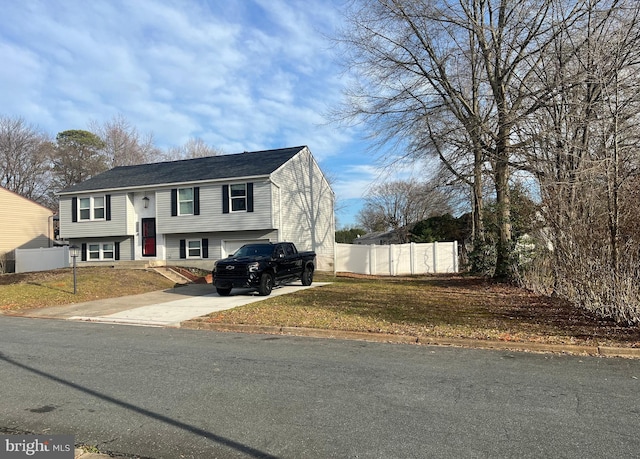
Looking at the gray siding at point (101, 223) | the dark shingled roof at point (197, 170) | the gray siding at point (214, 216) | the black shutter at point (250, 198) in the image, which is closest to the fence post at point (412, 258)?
the dark shingled roof at point (197, 170)

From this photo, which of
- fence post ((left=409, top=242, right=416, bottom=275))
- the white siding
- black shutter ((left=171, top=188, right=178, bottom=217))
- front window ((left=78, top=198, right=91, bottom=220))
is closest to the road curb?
the white siding

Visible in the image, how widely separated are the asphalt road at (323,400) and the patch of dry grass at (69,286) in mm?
7761

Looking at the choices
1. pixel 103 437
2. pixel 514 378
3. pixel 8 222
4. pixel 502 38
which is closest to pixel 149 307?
pixel 103 437

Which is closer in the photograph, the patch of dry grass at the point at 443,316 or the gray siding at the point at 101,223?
the patch of dry grass at the point at 443,316

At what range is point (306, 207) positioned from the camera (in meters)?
27.7

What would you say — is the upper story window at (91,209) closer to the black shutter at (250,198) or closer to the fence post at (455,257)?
the black shutter at (250,198)

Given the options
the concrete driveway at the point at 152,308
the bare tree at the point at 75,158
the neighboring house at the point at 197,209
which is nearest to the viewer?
the concrete driveway at the point at 152,308

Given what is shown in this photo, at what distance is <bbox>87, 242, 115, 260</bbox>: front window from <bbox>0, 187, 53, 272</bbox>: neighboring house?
855 centimetres

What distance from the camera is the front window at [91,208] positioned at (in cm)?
2673

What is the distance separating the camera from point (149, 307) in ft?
43.7

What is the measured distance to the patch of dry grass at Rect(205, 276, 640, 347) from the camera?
8297 mm

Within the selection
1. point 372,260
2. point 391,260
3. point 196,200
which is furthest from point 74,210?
point 391,260

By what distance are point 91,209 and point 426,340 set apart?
80.8ft

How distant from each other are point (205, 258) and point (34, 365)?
59.8 ft
